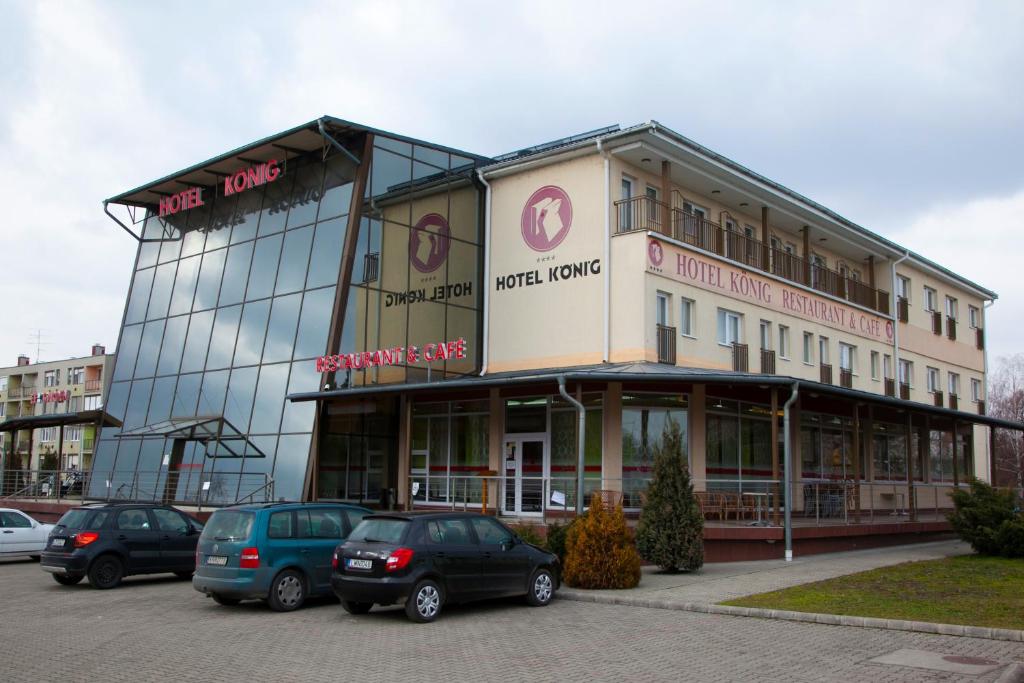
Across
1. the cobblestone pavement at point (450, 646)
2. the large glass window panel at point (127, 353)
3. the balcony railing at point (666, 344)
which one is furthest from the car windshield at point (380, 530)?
the large glass window panel at point (127, 353)

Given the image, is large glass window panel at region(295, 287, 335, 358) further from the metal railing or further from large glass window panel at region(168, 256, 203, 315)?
large glass window panel at region(168, 256, 203, 315)

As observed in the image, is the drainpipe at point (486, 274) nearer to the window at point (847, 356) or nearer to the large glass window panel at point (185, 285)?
the large glass window panel at point (185, 285)

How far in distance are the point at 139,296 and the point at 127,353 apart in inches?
86.8

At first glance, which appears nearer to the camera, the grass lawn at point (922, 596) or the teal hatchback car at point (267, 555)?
the grass lawn at point (922, 596)

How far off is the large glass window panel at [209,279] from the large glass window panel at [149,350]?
2.25 meters

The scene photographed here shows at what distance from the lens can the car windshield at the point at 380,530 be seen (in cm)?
1307

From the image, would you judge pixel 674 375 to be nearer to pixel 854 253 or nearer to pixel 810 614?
pixel 810 614

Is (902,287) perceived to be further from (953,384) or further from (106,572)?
(106,572)

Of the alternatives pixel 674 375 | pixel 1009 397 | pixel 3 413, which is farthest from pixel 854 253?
pixel 3 413

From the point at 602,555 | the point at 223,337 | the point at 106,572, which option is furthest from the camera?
the point at 223,337

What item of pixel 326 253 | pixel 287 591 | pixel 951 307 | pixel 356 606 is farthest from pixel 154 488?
pixel 951 307

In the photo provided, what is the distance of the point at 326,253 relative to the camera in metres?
27.2

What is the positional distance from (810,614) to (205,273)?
24.7m

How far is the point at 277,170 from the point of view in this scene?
93.2 ft
